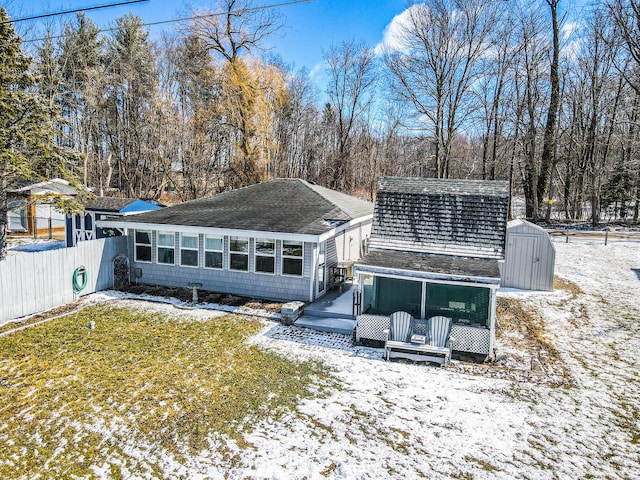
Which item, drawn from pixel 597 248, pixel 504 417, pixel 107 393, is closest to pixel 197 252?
pixel 107 393

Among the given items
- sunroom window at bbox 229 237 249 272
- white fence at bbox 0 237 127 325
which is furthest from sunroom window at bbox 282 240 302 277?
white fence at bbox 0 237 127 325

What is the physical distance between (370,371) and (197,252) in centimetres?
751

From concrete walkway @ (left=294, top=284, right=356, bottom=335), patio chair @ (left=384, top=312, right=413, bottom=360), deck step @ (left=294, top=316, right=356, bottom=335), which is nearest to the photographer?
patio chair @ (left=384, top=312, right=413, bottom=360)

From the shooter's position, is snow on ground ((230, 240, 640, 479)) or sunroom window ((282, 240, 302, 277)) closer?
snow on ground ((230, 240, 640, 479))

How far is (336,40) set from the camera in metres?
34.5

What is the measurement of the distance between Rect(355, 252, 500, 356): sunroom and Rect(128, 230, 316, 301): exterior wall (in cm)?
248

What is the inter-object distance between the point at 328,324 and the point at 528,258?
790 centimetres

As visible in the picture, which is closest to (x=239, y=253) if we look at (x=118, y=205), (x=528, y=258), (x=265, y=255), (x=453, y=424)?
(x=265, y=255)

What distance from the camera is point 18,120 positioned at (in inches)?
528

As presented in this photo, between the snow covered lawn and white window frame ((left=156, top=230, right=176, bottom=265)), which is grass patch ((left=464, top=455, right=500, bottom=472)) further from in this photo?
white window frame ((left=156, top=230, right=176, bottom=265))

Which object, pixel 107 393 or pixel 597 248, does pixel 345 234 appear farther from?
pixel 597 248

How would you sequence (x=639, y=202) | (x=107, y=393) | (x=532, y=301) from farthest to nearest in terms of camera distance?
(x=639, y=202) < (x=532, y=301) < (x=107, y=393)

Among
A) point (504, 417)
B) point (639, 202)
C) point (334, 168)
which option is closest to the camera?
point (504, 417)

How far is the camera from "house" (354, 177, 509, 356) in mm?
8734
